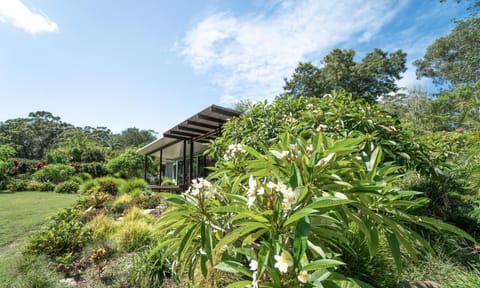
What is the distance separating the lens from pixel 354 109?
322cm

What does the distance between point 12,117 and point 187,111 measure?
53.1 m

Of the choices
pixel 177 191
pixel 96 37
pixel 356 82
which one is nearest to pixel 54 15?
pixel 96 37

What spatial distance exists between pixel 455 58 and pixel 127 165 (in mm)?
32379

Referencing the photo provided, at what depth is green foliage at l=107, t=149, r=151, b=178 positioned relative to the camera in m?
20.3

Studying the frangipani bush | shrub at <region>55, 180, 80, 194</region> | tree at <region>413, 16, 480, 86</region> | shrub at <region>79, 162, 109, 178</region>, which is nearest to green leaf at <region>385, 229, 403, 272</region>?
the frangipani bush

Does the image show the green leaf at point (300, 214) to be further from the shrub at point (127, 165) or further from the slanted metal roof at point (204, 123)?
the shrub at point (127, 165)

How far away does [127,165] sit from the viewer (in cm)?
2036

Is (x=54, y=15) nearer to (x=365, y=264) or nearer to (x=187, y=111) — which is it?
(x=187, y=111)

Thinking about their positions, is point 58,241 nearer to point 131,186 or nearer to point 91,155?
point 131,186

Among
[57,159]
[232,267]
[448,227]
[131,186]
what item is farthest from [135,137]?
[448,227]

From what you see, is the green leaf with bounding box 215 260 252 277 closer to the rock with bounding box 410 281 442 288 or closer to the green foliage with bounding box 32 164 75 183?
the rock with bounding box 410 281 442 288

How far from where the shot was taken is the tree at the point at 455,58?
1374cm

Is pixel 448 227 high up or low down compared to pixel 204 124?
down

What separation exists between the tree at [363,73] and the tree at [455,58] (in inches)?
159
